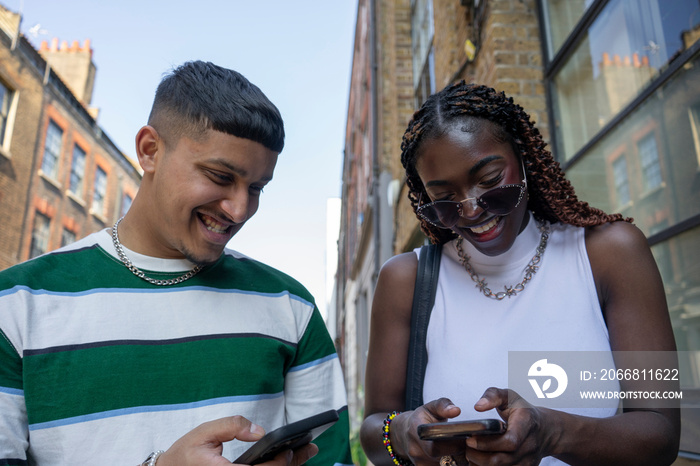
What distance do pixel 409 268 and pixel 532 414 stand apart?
0.73 metres

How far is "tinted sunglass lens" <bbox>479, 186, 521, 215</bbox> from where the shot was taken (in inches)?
62.7

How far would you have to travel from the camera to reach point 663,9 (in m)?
2.57

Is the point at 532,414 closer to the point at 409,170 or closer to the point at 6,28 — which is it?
the point at 409,170

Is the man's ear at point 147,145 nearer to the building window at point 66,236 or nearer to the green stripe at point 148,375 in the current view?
the green stripe at point 148,375

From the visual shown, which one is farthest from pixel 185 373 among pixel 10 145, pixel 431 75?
pixel 10 145

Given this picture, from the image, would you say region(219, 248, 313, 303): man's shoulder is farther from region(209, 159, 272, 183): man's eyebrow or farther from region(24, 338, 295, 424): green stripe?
region(209, 159, 272, 183): man's eyebrow

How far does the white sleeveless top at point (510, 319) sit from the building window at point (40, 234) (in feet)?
58.1

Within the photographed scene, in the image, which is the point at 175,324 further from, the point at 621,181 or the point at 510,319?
the point at 621,181

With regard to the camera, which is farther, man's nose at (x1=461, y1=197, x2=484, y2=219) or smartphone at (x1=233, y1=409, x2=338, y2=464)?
man's nose at (x1=461, y1=197, x2=484, y2=219)

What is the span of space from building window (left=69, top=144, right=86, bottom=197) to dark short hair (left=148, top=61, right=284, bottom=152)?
65.4ft

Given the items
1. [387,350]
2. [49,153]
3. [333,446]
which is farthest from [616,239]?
[49,153]

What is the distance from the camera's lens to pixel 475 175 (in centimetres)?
160

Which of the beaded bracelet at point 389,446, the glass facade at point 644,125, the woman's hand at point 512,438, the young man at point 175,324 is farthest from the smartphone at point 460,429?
the glass facade at point 644,125

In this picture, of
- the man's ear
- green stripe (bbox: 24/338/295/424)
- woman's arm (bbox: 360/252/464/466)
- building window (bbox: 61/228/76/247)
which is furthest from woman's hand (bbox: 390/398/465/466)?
building window (bbox: 61/228/76/247)
